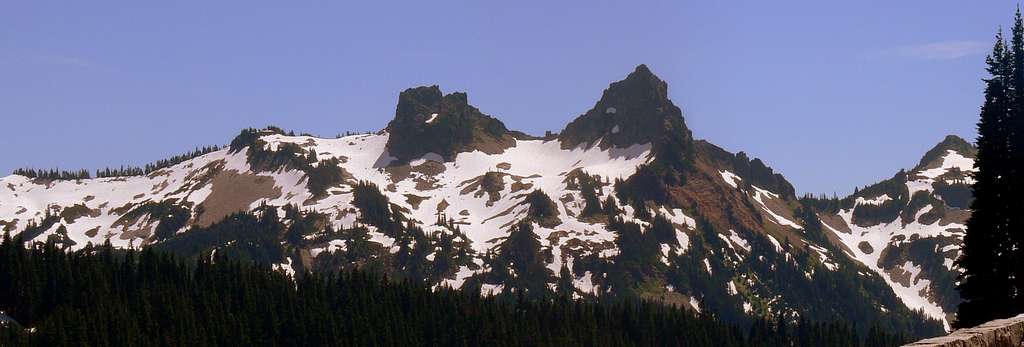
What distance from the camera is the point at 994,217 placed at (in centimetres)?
9081

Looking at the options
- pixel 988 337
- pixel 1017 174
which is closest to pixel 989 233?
pixel 1017 174

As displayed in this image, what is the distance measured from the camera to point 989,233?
90.8 m

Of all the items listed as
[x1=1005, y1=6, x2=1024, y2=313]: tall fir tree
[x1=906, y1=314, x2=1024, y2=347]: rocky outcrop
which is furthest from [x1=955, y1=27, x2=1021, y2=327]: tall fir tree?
[x1=906, y1=314, x2=1024, y2=347]: rocky outcrop

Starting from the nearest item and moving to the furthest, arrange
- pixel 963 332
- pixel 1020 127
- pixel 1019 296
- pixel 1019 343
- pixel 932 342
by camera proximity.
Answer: pixel 932 342
pixel 963 332
pixel 1019 343
pixel 1019 296
pixel 1020 127

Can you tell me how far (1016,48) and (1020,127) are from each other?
23.9 ft

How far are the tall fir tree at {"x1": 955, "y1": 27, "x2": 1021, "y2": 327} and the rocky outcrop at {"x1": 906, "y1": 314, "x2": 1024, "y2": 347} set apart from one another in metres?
59.2

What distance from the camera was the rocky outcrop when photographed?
2638cm

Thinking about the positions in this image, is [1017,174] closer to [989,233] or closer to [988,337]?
[989,233]

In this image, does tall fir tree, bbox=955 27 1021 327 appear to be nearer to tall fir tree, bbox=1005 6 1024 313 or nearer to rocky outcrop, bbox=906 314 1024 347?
tall fir tree, bbox=1005 6 1024 313

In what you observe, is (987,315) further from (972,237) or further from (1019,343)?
(1019,343)

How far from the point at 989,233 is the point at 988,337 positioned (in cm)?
6581

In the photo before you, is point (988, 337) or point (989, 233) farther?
point (989, 233)

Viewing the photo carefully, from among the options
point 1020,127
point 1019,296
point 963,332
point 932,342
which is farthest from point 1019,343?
point 1020,127

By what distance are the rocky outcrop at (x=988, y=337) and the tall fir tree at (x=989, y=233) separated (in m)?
59.2
